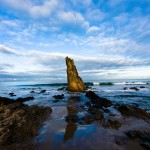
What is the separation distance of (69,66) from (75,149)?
31514 mm

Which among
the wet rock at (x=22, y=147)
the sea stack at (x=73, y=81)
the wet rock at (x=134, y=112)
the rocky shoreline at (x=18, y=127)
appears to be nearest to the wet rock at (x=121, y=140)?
the wet rock at (x=22, y=147)

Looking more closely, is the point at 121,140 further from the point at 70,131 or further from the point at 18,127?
the point at 18,127

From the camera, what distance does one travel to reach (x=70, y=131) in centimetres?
809

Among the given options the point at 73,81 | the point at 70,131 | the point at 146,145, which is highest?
the point at 73,81

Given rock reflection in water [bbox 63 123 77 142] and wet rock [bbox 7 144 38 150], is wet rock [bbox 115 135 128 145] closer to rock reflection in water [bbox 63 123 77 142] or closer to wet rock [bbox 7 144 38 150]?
rock reflection in water [bbox 63 123 77 142]

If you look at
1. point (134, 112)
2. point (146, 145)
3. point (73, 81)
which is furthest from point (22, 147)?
point (73, 81)

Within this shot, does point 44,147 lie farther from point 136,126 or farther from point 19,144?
point 136,126

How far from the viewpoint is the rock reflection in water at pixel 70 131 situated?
7.30m

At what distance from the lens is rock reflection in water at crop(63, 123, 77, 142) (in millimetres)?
7300

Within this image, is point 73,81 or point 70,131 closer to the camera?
point 70,131

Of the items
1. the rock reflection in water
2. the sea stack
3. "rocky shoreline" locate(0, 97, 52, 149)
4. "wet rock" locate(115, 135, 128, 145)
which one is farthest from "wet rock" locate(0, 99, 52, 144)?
the sea stack

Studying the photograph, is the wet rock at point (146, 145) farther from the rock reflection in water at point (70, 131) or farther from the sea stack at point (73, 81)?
the sea stack at point (73, 81)

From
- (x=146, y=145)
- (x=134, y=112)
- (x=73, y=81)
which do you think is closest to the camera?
(x=146, y=145)

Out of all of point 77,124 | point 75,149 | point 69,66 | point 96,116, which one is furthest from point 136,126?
point 69,66
